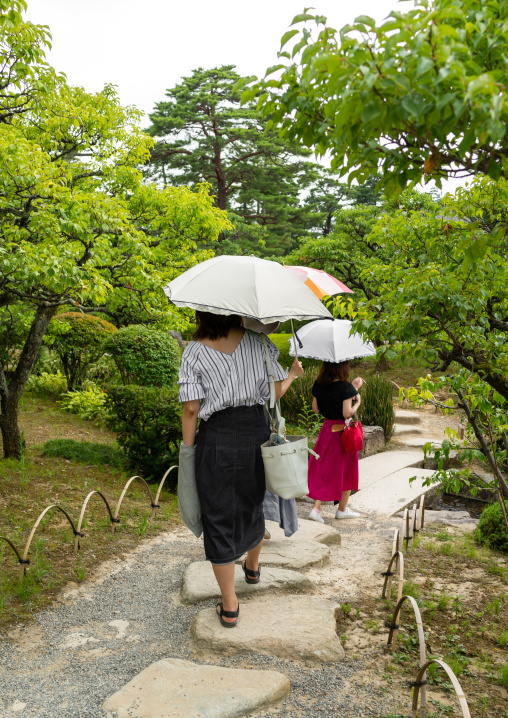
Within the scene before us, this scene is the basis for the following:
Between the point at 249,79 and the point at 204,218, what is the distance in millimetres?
6439

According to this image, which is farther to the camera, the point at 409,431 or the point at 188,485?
the point at 409,431

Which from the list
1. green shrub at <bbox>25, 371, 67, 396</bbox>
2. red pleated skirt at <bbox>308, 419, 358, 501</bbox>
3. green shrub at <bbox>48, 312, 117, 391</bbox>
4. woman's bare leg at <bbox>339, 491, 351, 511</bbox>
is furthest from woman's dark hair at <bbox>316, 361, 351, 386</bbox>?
green shrub at <bbox>25, 371, 67, 396</bbox>

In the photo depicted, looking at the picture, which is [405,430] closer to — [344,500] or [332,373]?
[344,500]

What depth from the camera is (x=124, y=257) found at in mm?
5980

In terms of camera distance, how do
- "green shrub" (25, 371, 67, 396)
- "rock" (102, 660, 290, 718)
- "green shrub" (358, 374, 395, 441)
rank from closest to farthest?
"rock" (102, 660, 290, 718)
"green shrub" (358, 374, 395, 441)
"green shrub" (25, 371, 67, 396)

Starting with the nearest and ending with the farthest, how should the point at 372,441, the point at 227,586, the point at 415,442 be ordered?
the point at 227,586
the point at 372,441
the point at 415,442

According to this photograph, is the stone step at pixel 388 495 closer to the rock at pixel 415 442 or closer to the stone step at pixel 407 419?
the rock at pixel 415 442

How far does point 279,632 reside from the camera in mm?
2887

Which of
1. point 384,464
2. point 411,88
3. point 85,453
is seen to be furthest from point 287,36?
point 384,464

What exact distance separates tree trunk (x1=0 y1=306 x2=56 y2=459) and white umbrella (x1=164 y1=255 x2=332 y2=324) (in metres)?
3.08

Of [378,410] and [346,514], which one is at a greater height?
[378,410]

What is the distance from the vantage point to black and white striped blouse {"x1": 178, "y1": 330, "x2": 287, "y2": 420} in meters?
2.82

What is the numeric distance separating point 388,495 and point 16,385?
13.5ft

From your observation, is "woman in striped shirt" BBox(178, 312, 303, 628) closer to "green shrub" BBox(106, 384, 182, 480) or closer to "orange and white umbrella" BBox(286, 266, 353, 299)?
"green shrub" BBox(106, 384, 182, 480)
